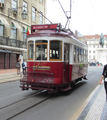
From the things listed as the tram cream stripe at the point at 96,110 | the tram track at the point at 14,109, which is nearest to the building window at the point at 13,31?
the tram track at the point at 14,109

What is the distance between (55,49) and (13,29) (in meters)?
18.4

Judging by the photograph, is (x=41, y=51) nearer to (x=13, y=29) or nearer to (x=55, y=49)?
(x=55, y=49)

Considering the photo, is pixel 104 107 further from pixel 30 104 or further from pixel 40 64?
pixel 40 64

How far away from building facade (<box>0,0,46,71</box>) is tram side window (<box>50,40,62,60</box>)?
1543 centimetres

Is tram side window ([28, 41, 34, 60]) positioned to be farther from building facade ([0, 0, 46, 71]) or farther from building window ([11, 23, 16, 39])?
building window ([11, 23, 16, 39])

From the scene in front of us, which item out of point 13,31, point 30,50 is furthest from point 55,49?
point 13,31

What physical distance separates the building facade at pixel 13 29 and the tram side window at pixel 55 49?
15.4m

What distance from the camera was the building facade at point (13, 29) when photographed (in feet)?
74.6

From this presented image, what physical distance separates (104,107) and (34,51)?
4.06 meters

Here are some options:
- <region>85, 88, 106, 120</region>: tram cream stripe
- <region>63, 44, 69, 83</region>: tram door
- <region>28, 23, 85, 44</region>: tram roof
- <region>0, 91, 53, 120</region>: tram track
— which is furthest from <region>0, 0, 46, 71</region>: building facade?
<region>85, 88, 106, 120</region>: tram cream stripe

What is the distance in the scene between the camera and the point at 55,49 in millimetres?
7977

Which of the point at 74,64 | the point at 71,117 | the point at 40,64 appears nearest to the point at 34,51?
the point at 40,64

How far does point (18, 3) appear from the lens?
83.7 feet

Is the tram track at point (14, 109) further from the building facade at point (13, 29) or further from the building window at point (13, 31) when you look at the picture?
the building window at point (13, 31)
